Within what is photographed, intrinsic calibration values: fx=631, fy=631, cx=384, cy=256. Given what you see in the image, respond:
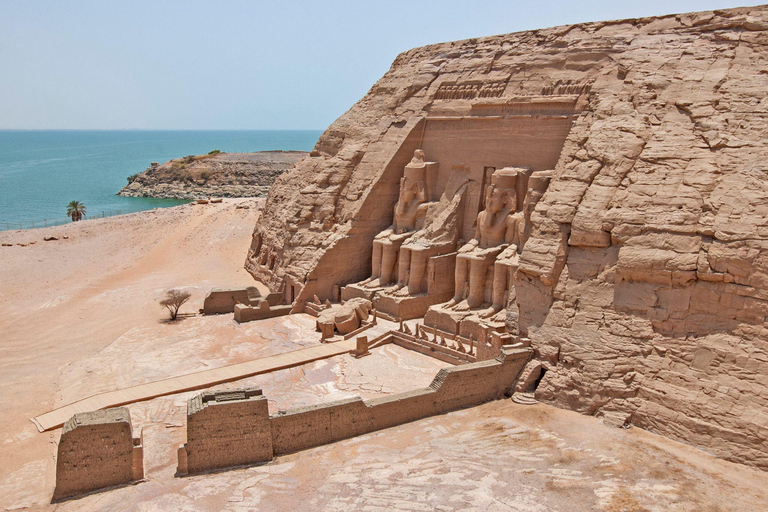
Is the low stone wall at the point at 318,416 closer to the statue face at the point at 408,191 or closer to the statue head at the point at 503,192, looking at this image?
the statue head at the point at 503,192

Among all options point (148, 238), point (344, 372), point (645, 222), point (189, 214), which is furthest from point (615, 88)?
point (189, 214)

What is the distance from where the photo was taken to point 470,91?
70.0ft

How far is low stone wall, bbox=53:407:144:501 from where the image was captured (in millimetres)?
10766

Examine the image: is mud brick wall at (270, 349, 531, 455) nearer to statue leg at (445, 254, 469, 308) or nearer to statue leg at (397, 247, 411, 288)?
statue leg at (445, 254, 469, 308)

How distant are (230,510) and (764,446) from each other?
9.16 m

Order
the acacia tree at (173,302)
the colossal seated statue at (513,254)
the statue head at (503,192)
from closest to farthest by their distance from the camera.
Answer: the colossal seated statue at (513,254) < the statue head at (503,192) < the acacia tree at (173,302)

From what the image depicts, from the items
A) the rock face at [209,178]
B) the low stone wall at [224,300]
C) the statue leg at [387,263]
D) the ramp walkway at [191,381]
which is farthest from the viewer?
the rock face at [209,178]

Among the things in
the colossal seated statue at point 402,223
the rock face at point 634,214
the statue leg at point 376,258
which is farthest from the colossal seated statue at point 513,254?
the statue leg at point 376,258

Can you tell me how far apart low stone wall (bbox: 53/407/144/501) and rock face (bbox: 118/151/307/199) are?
50.8m

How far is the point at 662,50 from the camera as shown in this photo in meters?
16.4

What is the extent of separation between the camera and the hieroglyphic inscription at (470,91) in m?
20.5

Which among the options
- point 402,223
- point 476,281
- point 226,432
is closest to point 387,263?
point 402,223

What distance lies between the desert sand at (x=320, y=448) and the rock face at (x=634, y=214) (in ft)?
3.65

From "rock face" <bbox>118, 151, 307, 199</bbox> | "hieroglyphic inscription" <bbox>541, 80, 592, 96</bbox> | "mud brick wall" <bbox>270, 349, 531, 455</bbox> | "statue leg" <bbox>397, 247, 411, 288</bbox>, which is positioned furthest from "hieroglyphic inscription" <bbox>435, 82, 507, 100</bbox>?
"rock face" <bbox>118, 151, 307, 199</bbox>
